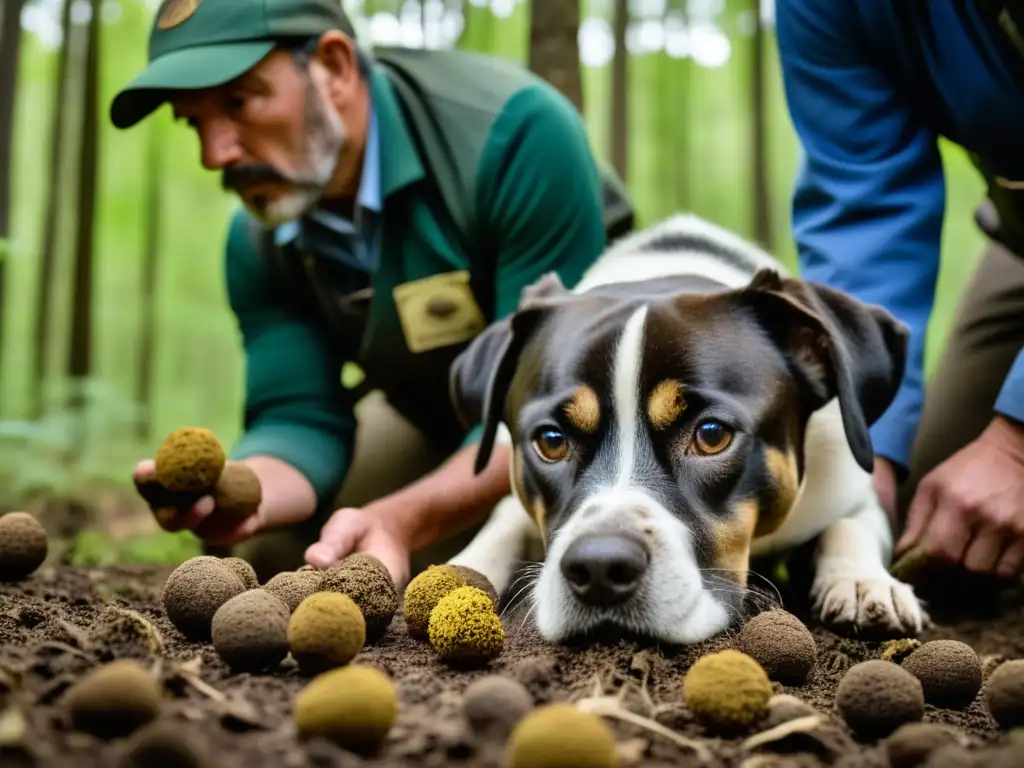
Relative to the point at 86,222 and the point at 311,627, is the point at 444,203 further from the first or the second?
the point at 86,222

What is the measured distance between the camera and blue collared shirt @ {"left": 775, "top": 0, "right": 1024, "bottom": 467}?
11.1ft

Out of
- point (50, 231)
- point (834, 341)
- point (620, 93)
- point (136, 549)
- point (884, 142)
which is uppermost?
point (620, 93)

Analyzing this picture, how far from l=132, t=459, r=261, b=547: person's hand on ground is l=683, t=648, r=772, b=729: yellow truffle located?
1.75 metres

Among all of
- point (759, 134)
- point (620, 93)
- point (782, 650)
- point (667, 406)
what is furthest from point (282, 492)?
point (759, 134)

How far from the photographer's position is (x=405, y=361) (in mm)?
4305

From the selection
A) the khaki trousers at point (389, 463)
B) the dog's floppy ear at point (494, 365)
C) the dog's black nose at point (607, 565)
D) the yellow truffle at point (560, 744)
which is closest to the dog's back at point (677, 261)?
the dog's floppy ear at point (494, 365)

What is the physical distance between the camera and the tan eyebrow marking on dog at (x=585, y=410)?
8.35 ft

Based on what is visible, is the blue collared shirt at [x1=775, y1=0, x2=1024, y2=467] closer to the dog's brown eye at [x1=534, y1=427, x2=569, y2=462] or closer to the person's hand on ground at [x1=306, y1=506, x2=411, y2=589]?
the dog's brown eye at [x1=534, y1=427, x2=569, y2=462]

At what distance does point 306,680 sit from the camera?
73.5 inches

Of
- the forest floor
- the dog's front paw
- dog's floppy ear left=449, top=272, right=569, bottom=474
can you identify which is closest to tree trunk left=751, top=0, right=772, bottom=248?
dog's floppy ear left=449, top=272, right=569, bottom=474

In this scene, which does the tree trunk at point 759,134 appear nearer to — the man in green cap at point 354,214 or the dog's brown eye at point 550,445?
the man in green cap at point 354,214

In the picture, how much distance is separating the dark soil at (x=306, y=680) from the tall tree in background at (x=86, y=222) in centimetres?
571

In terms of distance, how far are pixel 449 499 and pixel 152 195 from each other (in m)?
11.0

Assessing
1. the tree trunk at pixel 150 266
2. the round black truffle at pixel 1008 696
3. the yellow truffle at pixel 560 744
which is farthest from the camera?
the tree trunk at pixel 150 266
